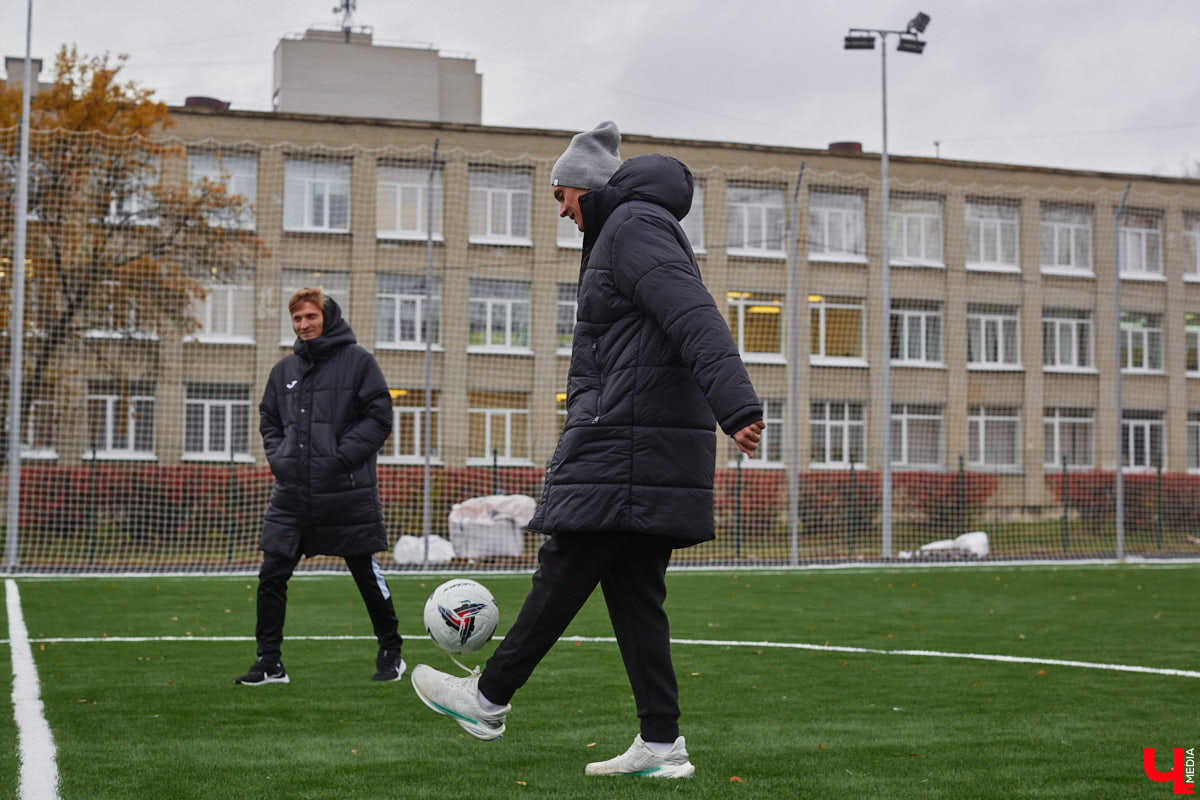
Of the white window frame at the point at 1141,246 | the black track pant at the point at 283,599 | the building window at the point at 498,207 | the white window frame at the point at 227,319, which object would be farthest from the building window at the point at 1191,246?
the black track pant at the point at 283,599

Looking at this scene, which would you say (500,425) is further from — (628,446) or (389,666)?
(628,446)

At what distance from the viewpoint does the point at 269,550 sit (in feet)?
21.0

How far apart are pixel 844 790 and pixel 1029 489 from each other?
17.3 m

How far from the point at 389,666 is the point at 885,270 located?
13.7 meters

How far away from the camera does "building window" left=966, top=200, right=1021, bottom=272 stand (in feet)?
107

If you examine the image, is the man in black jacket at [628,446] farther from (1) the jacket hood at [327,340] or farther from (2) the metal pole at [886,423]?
(2) the metal pole at [886,423]

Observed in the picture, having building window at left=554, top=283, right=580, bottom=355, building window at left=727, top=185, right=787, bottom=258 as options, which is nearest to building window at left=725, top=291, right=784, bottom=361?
building window at left=727, top=185, right=787, bottom=258

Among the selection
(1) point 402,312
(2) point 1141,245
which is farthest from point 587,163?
(2) point 1141,245

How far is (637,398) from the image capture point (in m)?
3.99

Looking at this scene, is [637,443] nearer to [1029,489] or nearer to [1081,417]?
[1029,489]

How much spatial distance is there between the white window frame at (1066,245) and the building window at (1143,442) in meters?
3.99

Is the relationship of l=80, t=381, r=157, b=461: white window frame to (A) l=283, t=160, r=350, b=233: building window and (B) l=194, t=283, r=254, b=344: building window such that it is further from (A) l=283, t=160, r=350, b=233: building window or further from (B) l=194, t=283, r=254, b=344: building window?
(A) l=283, t=160, r=350, b=233: building window

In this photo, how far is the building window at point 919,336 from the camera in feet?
99.5

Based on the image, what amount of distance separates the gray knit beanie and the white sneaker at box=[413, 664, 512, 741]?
5.27 feet
